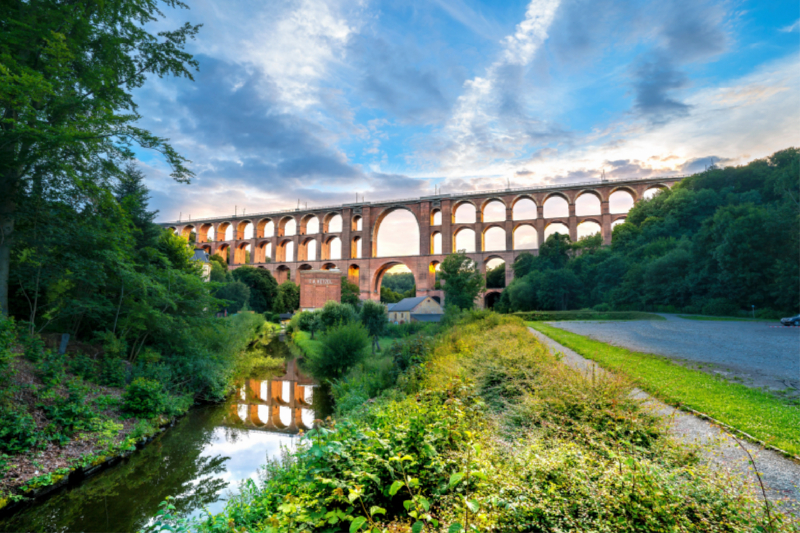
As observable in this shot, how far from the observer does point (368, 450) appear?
274 centimetres

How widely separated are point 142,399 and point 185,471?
8.59 feet

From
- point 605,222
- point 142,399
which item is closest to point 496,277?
point 605,222

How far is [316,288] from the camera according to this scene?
35812mm

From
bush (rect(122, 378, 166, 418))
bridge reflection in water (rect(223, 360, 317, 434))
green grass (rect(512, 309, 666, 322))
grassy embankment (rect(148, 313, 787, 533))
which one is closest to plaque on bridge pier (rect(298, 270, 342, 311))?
green grass (rect(512, 309, 666, 322))

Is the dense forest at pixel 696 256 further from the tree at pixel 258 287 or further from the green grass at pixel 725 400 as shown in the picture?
the tree at pixel 258 287

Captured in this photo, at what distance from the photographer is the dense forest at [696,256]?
18.2 metres

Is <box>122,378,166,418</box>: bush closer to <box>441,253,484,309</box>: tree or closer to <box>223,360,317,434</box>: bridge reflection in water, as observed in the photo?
<box>223,360,317,434</box>: bridge reflection in water

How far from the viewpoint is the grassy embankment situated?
6.30 ft

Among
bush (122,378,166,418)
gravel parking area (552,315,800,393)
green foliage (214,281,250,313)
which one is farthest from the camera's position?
green foliage (214,281,250,313)

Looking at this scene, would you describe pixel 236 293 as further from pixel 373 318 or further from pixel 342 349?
pixel 342 349

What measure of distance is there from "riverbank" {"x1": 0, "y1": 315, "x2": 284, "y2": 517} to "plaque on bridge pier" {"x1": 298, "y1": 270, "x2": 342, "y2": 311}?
26.2 m

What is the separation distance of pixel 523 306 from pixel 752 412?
1120 inches

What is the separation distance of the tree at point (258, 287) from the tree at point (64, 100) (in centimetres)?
3269

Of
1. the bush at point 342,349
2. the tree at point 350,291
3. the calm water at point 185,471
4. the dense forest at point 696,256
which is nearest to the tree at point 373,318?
the bush at point 342,349
